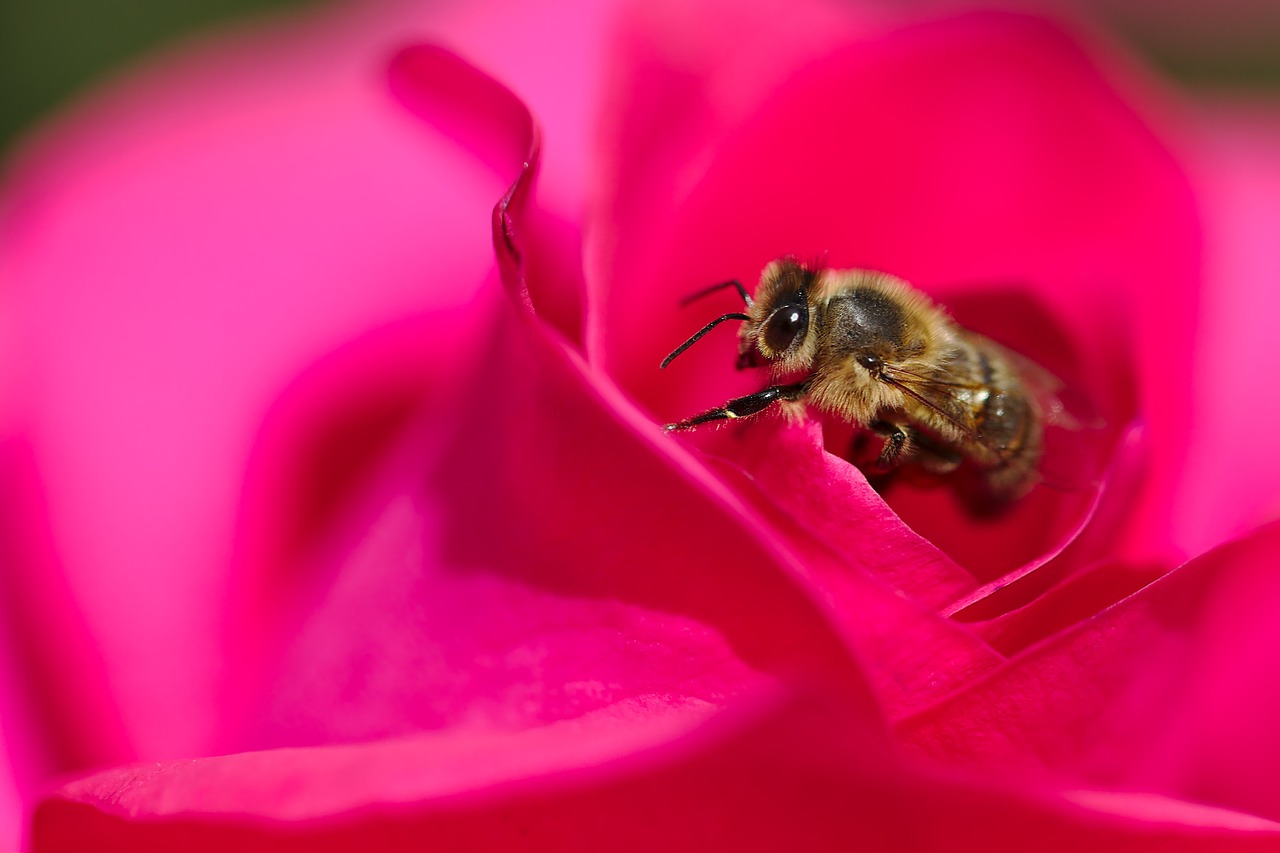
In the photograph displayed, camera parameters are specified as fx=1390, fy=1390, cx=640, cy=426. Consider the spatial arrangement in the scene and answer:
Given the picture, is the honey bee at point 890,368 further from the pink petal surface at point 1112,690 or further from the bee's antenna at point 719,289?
the pink petal surface at point 1112,690

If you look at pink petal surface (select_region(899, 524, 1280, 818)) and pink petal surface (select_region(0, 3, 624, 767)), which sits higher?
pink petal surface (select_region(0, 3, 624, 767))

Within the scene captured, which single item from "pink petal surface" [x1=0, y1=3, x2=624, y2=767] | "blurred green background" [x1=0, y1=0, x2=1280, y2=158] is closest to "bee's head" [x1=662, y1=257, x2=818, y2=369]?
"pink petal surface" [x1=0, y1=3, x2=624, y2=767]

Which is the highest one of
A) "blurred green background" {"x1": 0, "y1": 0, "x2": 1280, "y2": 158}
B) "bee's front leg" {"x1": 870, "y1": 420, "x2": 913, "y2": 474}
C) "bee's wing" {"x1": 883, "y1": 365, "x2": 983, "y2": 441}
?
"blurred green background" {"x1": 0, "y1": 0, "x2": 1280, "y2": 158}

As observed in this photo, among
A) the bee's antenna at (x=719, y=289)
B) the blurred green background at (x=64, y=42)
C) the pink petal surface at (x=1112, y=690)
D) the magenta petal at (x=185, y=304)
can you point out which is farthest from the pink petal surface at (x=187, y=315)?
the blurred green background at (x=64, y=42)

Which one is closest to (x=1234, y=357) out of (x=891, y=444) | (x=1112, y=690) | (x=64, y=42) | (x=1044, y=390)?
(x=1044, y=390)

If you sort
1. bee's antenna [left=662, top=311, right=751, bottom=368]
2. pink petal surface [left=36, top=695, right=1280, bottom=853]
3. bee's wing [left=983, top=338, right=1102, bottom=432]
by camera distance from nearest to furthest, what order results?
pink petal surface [left=36, top=695, right=1280, bottom=853]
bee's antenna [left=662, top=311, right=751, bottom=368]
bee's wing [left=983, top=338, right=1102, bottom=432]

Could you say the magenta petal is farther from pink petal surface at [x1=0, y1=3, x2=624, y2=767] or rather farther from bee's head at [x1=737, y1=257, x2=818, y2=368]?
bee's head at [x1=737, y1=257, x2=818, y2=368]

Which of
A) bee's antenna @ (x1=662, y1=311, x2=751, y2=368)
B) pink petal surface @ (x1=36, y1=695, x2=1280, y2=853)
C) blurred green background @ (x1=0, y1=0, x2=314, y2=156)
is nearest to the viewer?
pink petal surface @ (x1=36, y1=695, x2=1280, y2=853)
